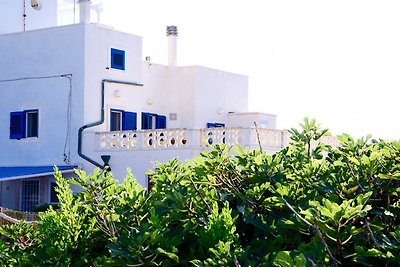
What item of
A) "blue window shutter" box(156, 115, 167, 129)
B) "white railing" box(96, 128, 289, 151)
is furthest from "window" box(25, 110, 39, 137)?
"blue window shutter" box(156, 115, 167, 129)

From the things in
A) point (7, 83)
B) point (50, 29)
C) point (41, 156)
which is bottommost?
point (41, 156)

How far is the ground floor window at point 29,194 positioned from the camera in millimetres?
25391

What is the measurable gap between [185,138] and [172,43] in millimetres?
7822

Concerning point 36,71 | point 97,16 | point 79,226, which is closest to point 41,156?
point 36,71

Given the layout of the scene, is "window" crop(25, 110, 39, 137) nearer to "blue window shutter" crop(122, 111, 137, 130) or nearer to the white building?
the white building

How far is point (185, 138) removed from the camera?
23000 mm

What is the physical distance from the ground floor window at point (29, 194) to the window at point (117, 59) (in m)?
4.50

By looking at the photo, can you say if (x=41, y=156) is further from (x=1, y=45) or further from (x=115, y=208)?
(x=115, y=208)

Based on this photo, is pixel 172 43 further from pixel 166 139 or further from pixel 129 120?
pixel 166 139

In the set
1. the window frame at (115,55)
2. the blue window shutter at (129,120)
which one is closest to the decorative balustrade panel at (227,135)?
the blue window shutter at (129,120)

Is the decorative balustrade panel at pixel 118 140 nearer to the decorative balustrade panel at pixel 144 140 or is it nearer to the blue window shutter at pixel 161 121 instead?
the decorative balustrade panel at pixel 144 140

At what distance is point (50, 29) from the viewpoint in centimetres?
2530

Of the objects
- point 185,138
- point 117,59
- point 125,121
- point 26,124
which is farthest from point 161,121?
point 185,138

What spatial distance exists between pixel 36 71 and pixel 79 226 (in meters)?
22.1
